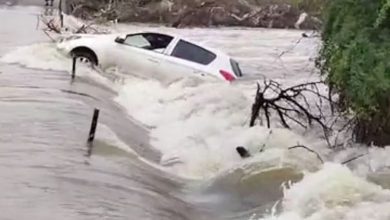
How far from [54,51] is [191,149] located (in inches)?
379

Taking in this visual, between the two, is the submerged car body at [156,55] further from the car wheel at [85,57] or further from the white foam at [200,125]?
the white foam at [200,125]

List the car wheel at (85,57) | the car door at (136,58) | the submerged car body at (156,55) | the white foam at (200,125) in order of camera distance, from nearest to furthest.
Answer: the white foam at (200,125) < the submerged car body at (156,55) < the car door at (136,58) < the car wheel at (85,57)

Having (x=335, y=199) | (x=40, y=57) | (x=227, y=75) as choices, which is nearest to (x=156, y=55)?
(x=227, y=75)

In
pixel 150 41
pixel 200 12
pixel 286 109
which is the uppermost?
pixel 286 109

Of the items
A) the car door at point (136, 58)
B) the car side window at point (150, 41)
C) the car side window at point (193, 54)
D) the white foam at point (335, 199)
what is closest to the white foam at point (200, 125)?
the car door at point (136, 58)

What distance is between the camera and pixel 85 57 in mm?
23094

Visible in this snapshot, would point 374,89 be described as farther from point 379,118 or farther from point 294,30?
point 294,30

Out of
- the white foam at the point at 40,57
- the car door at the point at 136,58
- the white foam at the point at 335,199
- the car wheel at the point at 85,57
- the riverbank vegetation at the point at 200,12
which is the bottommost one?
the riverbank vegetation at the point at 200,12

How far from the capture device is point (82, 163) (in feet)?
40.3

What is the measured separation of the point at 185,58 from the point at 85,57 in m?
2.51

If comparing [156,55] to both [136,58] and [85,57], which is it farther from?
[85,57]

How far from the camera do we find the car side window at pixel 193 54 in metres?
22.3

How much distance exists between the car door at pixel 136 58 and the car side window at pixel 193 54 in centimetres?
54

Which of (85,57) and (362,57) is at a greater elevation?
(362,57)
